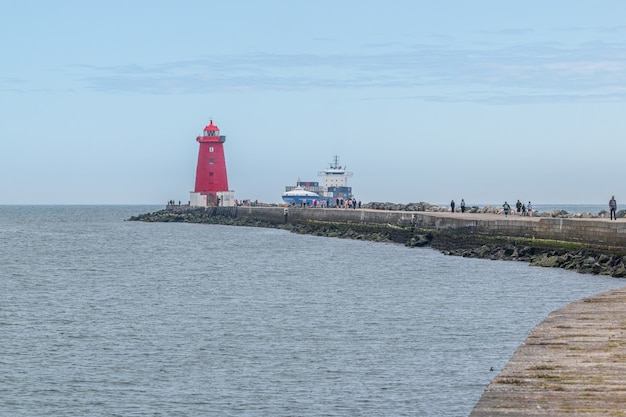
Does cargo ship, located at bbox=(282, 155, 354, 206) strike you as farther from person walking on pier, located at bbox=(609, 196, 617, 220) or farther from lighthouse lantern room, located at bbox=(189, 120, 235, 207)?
person walking on pier, located at bbox=(609, 196, 617, 220)

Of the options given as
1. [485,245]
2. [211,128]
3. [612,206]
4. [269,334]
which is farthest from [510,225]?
[211,128]

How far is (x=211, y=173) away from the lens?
9256 cm

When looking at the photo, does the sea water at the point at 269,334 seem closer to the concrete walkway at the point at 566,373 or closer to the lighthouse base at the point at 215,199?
the concrete walkway at the point at 566,373

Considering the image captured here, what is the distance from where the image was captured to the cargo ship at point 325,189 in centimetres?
11288

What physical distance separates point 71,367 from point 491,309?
1081 centimetres

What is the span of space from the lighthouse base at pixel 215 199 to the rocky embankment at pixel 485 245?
521 inches

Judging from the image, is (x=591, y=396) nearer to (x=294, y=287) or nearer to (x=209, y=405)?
(x=209, y=405)

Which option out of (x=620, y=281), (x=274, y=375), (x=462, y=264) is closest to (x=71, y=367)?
(x=274, y=375)

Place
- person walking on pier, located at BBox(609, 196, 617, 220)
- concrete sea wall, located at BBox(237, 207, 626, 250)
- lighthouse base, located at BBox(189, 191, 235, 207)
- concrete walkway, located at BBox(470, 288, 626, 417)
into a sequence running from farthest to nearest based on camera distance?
lighthouse base, located at BBox(189, 191, 235, 207) < person walking on pier, located at BBox(609, 196, 617, 220) < concrete sea wall, located at BBox(237, 207, 626, 250) < concrete walkway, located at BBox(470, 288, 626, 417)

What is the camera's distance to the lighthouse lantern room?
3575 inches

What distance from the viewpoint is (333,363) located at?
17.4m

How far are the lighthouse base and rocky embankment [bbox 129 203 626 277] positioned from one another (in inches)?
521

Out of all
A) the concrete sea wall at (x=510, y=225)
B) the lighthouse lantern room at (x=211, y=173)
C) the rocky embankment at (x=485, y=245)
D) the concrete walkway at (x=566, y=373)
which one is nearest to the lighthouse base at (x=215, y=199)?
the lighthouse lantern room at (x=211, y=173)

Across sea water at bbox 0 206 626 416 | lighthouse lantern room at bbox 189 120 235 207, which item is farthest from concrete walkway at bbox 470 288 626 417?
lighthouse lantern room at bbox 189 120 235 207
